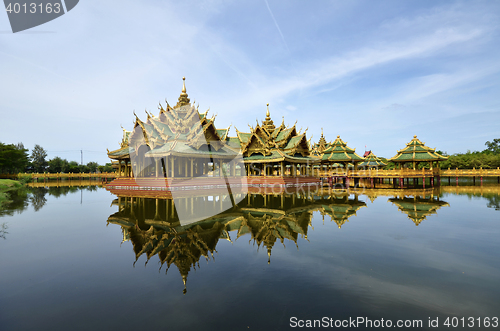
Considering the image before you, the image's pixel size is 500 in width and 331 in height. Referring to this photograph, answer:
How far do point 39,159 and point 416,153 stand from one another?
4036 inches

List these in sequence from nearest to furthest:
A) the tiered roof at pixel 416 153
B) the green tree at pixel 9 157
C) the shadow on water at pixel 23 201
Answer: the shadow on water at pixel 23 201 < the tiered roof at pixel 416 153 < the green tree at pixel 9 157

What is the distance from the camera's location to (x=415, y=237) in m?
8.73

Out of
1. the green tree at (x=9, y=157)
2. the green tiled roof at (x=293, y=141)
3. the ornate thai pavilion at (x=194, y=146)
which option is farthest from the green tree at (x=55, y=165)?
the green tiled roof at (x=293, y=141)

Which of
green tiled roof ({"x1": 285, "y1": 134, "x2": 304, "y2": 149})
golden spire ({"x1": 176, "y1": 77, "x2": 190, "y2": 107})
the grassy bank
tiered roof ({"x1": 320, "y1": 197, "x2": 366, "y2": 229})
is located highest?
golden spire ({"x1": 176, "y1": 77, "x2": 190, "y2": 107})

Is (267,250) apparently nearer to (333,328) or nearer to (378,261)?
(378,261)

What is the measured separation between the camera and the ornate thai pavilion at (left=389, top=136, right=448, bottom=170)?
111 ft

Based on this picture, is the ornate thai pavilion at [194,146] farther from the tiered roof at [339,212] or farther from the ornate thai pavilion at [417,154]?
the ornate thai pavilion at [417,154]

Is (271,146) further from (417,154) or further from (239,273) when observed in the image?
(239,273)

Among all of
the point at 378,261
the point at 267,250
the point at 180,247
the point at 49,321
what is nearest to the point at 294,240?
A: the point at 267,250

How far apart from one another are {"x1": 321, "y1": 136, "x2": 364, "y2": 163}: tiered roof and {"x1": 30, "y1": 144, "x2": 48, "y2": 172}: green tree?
86342mm

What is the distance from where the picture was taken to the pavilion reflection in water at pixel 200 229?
723 cm

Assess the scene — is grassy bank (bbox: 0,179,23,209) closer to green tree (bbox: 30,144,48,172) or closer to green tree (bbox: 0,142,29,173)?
green tree (bbox: 0,142,29,173)

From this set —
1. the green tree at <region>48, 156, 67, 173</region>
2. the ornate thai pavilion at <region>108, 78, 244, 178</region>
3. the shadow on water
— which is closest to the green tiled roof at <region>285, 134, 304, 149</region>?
the ornate thai pavilion at <region>108, 78, 244, 178</region>

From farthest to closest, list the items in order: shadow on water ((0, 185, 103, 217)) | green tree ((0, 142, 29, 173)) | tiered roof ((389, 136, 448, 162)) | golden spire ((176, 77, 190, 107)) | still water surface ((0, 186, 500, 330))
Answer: green tree ((0, 142, 29, 173)) < tiered roof ((389, 136, 448, 162)) < golden spire ((176, 77, 190, 107)) < shadow on water ((0, 185, 103, 217)) < still water surface ((0, 186, 500, 330))
